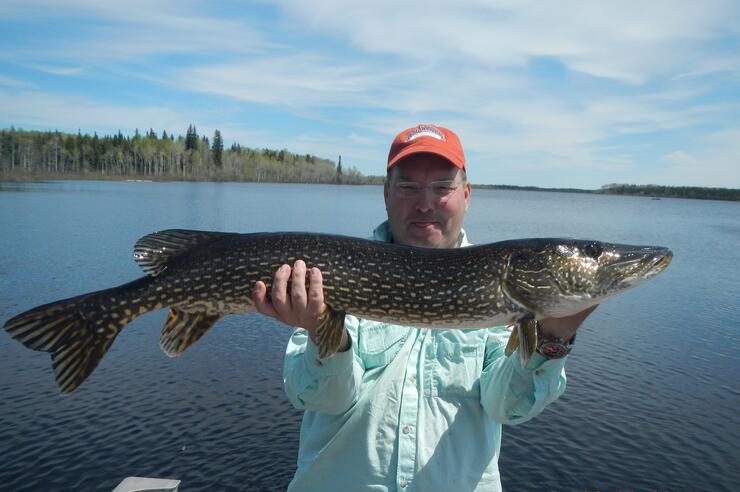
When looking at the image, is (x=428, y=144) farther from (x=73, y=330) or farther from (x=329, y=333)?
(x=73, y=330)

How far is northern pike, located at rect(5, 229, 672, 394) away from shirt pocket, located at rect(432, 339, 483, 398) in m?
0.16

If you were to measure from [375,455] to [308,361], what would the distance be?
67cm

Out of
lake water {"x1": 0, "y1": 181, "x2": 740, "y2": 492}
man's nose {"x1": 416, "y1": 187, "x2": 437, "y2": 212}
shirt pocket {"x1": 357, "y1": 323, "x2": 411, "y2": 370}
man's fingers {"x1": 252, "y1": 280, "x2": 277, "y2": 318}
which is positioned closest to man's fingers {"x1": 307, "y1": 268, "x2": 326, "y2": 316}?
man's fingers {"x1": 252, "y1": 280, "x2": 277, "y2": 318}

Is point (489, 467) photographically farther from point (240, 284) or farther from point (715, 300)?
point (715, 300)

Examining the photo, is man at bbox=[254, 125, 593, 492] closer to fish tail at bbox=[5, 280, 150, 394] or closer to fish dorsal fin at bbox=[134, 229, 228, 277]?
fish dorsal fin at bbox=[134, 229, 228, 277]

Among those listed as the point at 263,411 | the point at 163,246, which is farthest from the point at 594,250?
the point at 263,411

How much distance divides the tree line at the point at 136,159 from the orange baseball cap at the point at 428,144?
10738 cm

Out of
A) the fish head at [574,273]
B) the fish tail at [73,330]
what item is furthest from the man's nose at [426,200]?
the fish tail at [73,330]

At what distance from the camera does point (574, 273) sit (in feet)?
11.5

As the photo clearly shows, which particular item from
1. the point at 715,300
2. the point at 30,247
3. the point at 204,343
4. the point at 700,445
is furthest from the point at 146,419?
the point at 715,300

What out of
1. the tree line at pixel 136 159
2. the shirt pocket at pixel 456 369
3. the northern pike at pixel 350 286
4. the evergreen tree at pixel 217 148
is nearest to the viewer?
the shirt pocket at pixel 456 369

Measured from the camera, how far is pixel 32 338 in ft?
10.8

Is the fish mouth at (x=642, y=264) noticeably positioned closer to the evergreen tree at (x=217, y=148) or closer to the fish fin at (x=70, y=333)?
the fish fin at (x=70, y=333)

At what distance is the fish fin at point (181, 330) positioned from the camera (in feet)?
11.4
